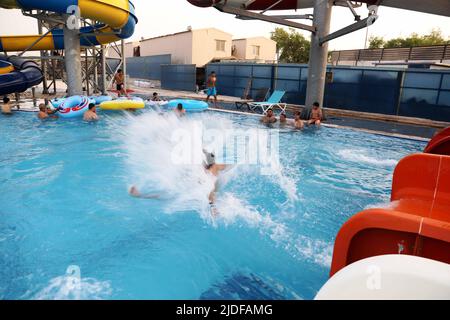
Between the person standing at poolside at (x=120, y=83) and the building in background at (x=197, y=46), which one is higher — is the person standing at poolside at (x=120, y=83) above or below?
below

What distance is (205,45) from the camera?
33.1 meters

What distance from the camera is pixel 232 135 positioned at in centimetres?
1060

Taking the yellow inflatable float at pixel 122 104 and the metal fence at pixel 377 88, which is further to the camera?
the yellow inflatable float at pixel 122 104

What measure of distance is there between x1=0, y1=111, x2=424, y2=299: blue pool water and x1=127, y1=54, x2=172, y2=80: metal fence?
2563cm

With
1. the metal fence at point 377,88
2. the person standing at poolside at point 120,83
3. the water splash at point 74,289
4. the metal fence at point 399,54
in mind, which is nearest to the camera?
the water splash at point 74,289

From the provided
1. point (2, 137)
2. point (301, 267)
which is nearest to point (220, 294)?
point (301, 267)

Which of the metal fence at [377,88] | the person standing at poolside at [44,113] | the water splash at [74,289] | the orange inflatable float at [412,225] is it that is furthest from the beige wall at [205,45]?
the orange inflatable float at [412,225]

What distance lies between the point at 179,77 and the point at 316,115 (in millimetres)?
15289

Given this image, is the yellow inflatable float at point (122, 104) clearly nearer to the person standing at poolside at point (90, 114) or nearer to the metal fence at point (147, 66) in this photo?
the person standing at poolside at point (90, 114)

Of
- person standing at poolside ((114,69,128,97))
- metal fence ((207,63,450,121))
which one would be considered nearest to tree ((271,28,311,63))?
metal fence ((207,63,450,121))

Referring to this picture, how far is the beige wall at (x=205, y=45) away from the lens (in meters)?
32.4

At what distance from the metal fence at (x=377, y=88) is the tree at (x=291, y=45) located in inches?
1214

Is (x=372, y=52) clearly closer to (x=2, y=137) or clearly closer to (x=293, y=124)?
(x=293, y=124)

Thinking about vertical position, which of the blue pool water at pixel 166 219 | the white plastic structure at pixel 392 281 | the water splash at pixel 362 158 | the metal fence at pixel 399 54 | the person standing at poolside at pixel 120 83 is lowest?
the blue pool water at pixel 166 219
